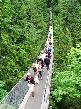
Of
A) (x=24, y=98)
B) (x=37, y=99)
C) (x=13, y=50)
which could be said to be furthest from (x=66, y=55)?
(x=24, y=98)

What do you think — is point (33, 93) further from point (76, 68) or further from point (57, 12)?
point (57, 12)

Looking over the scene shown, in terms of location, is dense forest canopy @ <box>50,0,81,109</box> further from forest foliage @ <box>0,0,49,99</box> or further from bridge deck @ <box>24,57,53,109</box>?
forest foliage @ <box>0,0,49,99</box>

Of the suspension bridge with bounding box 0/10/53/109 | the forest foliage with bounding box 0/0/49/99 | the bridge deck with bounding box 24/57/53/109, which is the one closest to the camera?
the suspension bridge with bounding box 0/10/53/109

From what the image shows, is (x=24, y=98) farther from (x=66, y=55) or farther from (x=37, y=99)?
(x=66, y=55)

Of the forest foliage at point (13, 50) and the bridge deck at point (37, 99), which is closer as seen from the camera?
the bridge deck at point (37, 99)

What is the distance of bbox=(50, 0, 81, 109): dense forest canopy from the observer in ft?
66.0

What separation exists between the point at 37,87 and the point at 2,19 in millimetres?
5564

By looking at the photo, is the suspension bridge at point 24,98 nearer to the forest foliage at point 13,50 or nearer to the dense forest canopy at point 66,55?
the dense forest canopy at point 66,55

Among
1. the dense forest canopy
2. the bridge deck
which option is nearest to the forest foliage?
the bridge deck

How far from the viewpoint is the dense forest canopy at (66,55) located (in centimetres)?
2011

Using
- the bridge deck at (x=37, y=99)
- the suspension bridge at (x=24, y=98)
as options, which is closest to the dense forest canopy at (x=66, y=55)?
the bridge deck at (x=37, y=99)

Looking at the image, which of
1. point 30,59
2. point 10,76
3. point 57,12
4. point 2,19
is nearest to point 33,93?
point 10,76

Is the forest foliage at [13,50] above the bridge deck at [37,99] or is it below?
above

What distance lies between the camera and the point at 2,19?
24.2 metres
